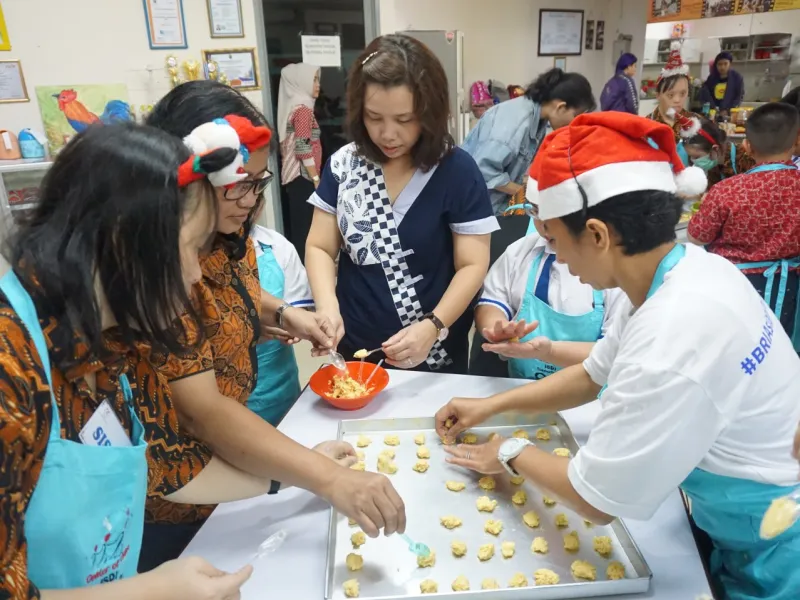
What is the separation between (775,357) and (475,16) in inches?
206

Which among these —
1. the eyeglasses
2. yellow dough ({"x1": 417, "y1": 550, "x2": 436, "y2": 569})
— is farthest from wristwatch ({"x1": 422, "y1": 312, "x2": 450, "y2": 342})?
yellow dough ({"x1": 417, "y1": 550, "x2": 436, "y2": 569})

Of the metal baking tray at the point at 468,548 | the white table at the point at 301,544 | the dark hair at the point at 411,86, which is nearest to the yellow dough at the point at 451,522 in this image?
the metal baking tray at the point at 468,548

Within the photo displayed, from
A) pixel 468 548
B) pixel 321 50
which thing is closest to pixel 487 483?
pixel 468 548

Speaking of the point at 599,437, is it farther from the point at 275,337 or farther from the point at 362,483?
the point at 275,337

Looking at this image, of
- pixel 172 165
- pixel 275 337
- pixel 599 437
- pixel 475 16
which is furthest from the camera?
pixel 475 16

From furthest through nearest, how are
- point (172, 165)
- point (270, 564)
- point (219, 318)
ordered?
point (219, 318) < point (270, 564) < point (172, 165)

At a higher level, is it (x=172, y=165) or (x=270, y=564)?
(x=172, y=165)

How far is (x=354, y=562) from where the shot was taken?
1037mm

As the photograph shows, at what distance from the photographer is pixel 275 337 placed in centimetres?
169

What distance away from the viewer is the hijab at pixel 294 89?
14.5 feet

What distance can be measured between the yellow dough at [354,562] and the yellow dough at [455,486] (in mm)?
269

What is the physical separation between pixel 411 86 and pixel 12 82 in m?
2.84

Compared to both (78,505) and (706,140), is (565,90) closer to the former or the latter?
(706,140)

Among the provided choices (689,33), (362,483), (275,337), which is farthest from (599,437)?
(689,33)
